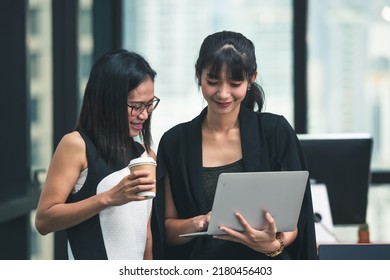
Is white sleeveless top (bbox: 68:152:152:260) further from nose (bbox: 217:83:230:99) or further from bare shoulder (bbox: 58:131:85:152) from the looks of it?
nose (bbox: 217:83:230:99)

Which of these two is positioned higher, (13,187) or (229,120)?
(229,120)

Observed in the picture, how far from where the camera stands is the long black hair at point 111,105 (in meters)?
2.02

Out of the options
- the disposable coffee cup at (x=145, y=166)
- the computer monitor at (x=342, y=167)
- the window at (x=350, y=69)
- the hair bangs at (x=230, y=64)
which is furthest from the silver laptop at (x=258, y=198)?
the window at (x=350, y=69)

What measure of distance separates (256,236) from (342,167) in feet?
3.44

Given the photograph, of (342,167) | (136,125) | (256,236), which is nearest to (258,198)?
(256,236)

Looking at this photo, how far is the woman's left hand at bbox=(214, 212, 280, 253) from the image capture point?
192 centimetres

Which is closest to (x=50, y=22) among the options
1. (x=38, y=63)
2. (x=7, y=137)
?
(x=38, y=63)

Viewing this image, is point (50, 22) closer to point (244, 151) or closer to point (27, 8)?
point (27, 8)

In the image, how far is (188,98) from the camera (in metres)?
5.14

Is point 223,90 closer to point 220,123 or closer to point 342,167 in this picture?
point 220,123

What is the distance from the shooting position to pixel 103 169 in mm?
1990

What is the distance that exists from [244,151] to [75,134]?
1.31 ft

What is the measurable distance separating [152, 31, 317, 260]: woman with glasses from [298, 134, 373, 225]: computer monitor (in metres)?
0.85

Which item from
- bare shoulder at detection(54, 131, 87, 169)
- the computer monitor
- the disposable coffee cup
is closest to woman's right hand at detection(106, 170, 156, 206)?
the disposable coffee cup
